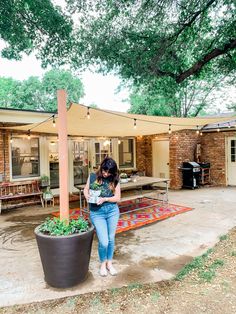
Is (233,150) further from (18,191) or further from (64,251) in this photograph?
(64,251)

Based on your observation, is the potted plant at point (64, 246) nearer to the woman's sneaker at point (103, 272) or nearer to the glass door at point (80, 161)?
the woman's sneaker at point (103, 272)

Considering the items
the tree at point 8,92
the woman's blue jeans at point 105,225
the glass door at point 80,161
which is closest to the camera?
the woman's blue jeans at point 105,225

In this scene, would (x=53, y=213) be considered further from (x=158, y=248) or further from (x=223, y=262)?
(x=223, y=262)

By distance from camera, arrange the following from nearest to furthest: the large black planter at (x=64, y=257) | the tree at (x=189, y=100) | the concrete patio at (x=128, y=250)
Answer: the large black planter at (x=64, y=257) → the concrete patio at (x=128, y=250) → the tree at (x=189, y=100)

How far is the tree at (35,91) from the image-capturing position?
22.2 metres

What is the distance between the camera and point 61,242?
2629 millimetres

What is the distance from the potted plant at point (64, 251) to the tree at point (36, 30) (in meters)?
5.60

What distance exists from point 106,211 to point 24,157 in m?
5.31

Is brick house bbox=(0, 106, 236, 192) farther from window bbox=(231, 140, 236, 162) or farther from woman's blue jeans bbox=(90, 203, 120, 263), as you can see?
woman's blue jeans bbox=(90, 203, 120, 263)

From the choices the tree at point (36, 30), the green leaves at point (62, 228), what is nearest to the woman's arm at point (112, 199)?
the green leaves at point (62, 228)

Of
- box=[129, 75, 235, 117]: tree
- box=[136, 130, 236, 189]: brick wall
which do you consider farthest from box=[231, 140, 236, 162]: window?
box=[129, 75, 235, 117]: tree

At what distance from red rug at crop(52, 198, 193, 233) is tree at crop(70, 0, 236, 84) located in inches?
128

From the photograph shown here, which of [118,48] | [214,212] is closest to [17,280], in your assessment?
[214,212]

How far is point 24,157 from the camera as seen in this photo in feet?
24.4
